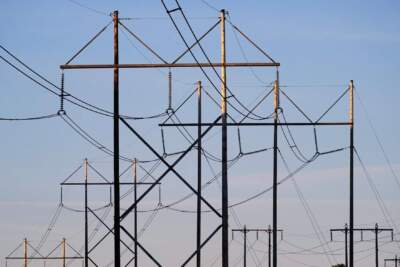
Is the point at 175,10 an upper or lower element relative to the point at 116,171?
upper

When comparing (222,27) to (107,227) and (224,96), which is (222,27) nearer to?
(224,96)

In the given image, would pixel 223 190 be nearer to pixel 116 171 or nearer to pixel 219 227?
pixel 219 227

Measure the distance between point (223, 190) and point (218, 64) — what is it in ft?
15.4

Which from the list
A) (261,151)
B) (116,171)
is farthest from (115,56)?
(261,151)

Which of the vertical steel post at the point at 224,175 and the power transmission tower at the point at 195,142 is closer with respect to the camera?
the power transmission tower at the point at 195,142

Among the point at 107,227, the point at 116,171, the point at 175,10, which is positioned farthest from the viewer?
the point at 107,227

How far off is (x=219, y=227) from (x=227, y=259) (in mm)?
1125

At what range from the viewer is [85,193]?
75438 mm

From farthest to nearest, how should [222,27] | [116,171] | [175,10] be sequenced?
[222,27]
[116,171]
[175,10]

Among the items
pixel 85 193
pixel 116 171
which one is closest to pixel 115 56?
pixel 116 171

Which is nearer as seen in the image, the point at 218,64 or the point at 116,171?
the point at 116,171

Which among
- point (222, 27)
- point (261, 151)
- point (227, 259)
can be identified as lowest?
point (227, 259)

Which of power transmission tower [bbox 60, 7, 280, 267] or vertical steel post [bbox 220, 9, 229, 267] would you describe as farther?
Result: vertical steel post [bbox 220, 9, 229, 267]

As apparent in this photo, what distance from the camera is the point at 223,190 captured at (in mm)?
45688
